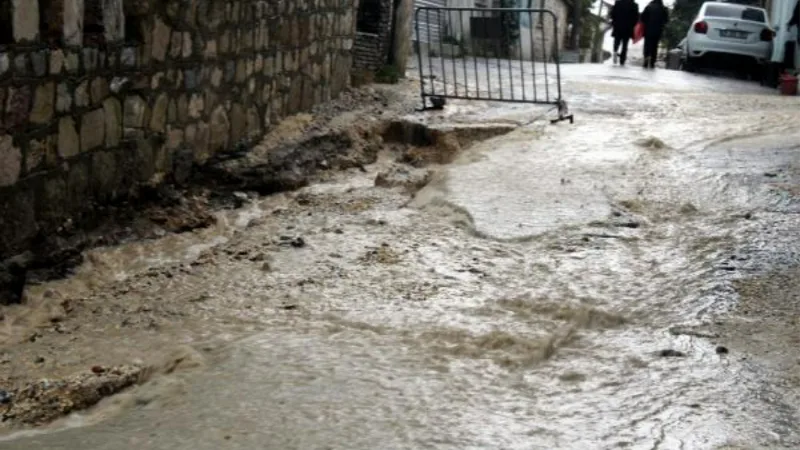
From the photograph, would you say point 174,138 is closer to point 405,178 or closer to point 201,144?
point 201,144

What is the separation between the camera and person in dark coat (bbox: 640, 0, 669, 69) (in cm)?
1864

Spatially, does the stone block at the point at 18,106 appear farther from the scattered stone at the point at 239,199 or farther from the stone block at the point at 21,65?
the scattered stone at the point at 239,199

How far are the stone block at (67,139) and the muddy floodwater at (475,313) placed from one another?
22.1 inches

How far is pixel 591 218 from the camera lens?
570 cm

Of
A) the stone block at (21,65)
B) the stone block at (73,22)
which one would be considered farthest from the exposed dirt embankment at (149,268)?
the stone block at (73,22)

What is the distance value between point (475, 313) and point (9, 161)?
2238mm

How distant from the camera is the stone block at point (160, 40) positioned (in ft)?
18.2

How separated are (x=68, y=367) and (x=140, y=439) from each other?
0.77 m

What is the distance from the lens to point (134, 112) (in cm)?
→ 542

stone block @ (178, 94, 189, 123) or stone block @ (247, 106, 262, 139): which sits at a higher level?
stone block @ (178, 94, 189, 123)

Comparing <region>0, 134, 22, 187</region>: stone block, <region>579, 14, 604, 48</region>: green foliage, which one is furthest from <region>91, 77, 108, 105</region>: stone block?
<region>579, 14, 604, 48</region>: green foliage

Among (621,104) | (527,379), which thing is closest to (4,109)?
(527,379)

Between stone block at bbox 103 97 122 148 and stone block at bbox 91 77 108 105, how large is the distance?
0.15 ft

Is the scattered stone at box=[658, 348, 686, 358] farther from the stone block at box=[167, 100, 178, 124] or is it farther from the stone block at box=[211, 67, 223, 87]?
the stone block at box=[211, 67, 223, 87]
